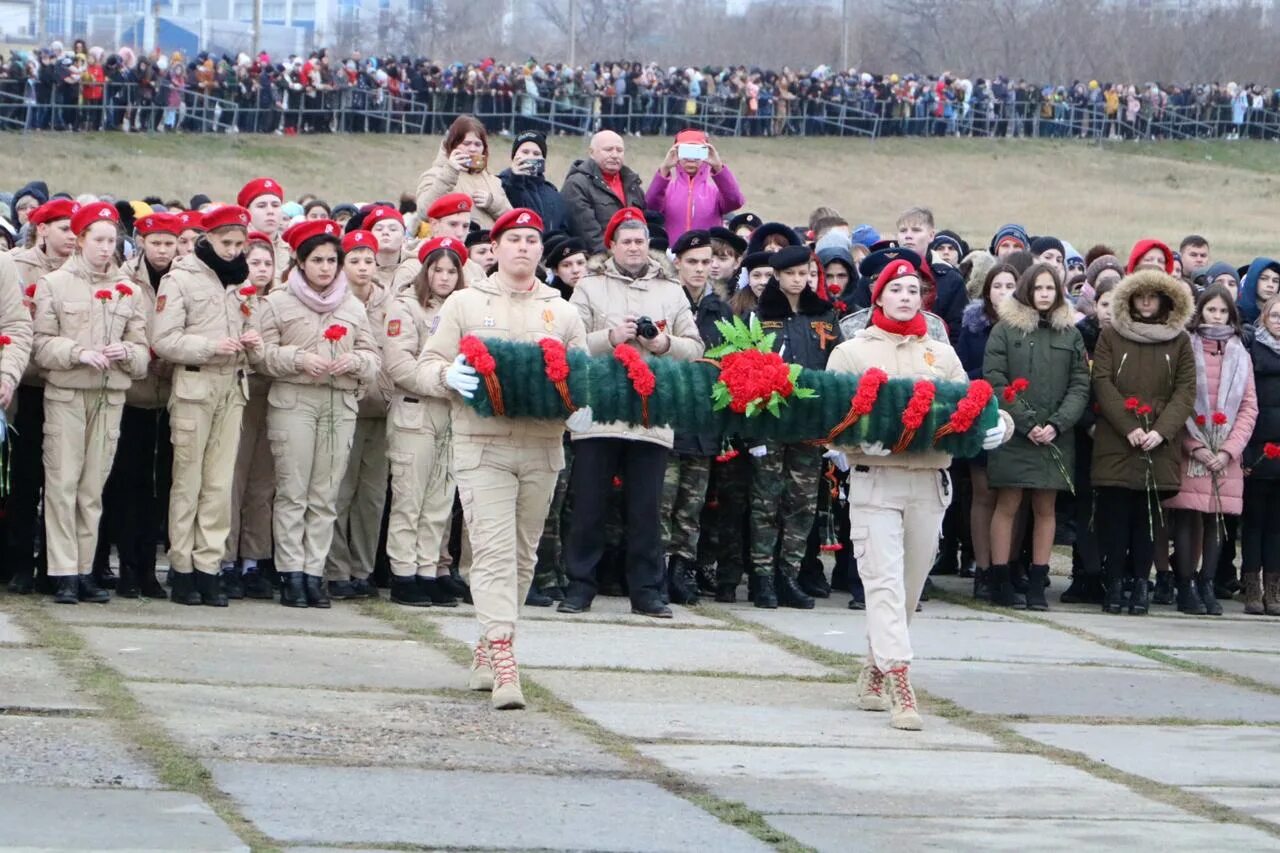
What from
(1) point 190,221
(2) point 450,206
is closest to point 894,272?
(2) point 450,206

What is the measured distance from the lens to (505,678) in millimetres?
8789

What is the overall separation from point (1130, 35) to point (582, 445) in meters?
96.4

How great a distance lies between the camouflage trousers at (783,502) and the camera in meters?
12.1

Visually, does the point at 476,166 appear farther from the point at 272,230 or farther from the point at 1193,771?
the point at 1193,771

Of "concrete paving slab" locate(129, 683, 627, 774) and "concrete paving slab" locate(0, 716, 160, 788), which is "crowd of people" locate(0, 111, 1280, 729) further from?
"concrete paving slab" locate(0, 716, 160, 788)

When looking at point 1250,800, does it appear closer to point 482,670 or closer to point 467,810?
point 467,810

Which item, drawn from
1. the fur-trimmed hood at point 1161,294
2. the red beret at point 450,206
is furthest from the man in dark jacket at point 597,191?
the fur-trimmed hood at point 1161,294

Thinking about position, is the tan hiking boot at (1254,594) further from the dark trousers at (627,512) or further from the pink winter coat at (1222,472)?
the dark trousers at (627,512)

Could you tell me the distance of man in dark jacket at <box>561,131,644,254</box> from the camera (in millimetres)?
13711

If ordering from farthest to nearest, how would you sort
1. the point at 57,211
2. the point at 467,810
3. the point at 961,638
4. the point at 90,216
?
the point at 961,638 → the point at 57,211 → the point at 90,216 → the point at 467,810

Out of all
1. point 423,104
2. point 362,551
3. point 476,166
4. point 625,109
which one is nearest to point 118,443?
point 362,551

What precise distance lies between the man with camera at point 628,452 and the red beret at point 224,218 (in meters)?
1.75

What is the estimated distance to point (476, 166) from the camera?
13453mm

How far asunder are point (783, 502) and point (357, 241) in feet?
9.10
